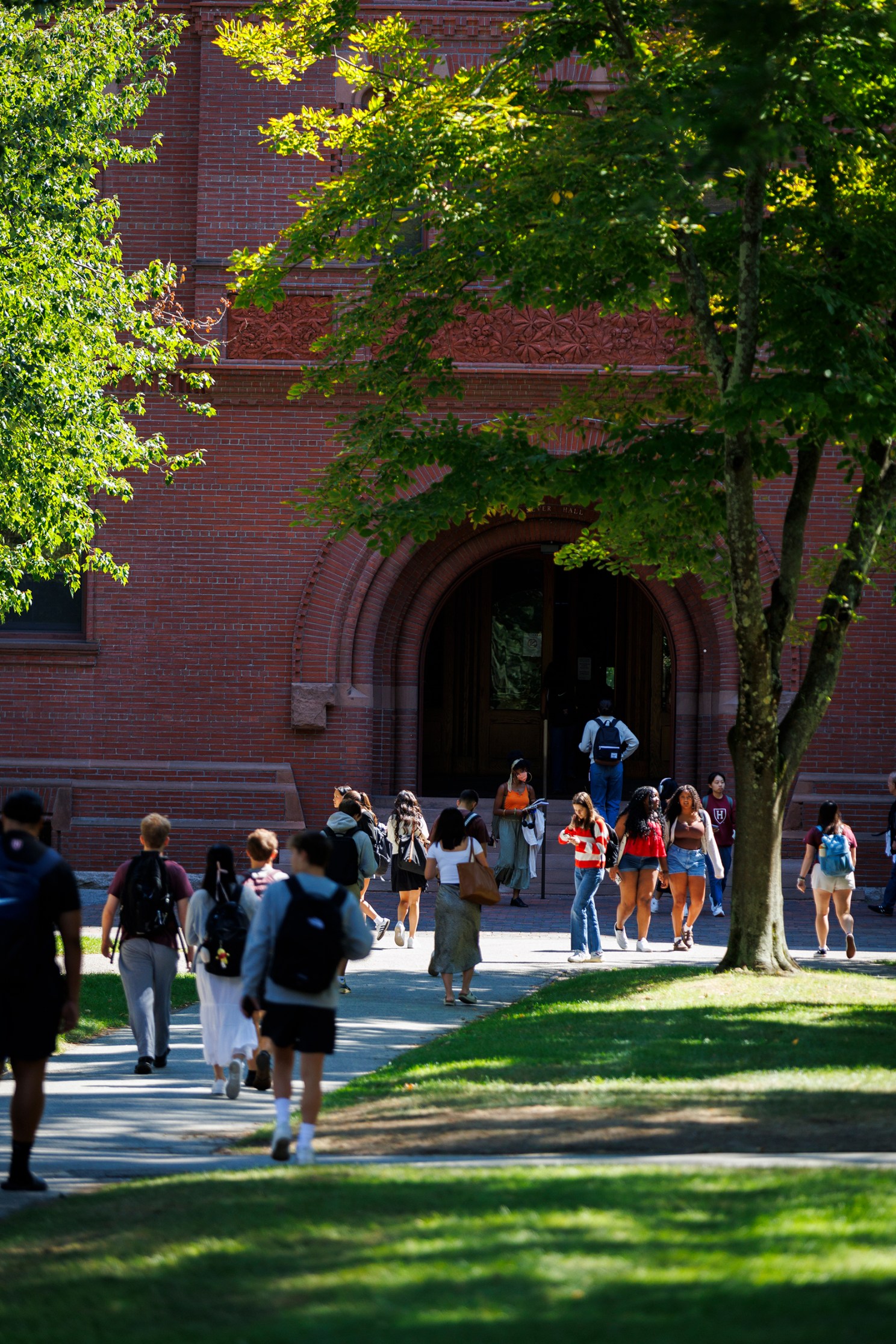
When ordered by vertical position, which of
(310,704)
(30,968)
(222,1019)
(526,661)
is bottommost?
(222,1019)

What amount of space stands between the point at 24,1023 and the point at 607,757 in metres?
13.3

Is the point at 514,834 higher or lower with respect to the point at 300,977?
lower

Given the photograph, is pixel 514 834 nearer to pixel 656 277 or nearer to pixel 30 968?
pixel 656 277

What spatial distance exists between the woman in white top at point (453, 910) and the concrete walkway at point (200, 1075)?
11.3 inches

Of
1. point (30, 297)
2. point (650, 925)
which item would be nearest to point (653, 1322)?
point (30, 297)

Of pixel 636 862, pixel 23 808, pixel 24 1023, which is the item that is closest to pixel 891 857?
pixel 636 862

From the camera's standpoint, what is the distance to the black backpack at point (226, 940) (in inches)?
332

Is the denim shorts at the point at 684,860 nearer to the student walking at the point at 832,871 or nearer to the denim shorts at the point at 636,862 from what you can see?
the denim shorts at the point at 636,862

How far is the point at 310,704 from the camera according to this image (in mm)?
19359

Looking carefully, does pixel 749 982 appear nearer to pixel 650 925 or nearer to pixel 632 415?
pixel 632 415

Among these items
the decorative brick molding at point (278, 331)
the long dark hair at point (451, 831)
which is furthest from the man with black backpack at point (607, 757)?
the long dark hair at point (451, 831)

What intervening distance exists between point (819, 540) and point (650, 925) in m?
5.89

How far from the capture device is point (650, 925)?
682 inches

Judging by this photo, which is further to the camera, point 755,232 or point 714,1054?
point 755,232
